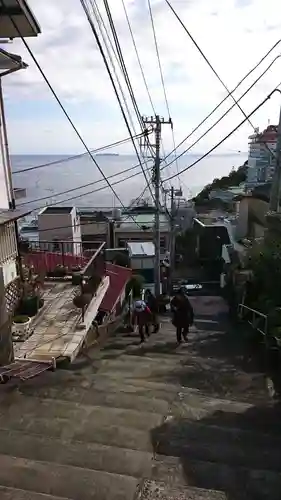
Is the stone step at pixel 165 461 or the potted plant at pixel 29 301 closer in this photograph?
the stone step at pixel 165 461

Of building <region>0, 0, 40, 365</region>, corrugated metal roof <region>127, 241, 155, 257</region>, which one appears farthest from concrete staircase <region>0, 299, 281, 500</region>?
corrugated metal roof <region>127, 241, 155, 257</region>

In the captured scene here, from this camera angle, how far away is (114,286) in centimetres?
1310

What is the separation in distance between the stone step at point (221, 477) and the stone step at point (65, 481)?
1.22 ft

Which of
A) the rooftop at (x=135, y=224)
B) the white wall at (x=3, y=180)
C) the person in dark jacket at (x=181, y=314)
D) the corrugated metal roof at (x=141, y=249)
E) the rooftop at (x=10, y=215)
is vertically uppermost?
the white wall at (x=3, y=180)

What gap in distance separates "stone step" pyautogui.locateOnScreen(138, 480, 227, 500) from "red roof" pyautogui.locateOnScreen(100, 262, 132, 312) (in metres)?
7.76

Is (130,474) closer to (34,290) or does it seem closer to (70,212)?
(34,290)

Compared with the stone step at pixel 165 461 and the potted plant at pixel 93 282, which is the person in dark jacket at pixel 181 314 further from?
the stone step at pixel 165 461

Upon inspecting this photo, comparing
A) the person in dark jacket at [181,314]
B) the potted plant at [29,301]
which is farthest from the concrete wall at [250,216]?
the potted plant at [29,301]

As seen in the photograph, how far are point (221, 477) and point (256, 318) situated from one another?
597cm

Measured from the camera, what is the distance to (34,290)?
8977 millimetres

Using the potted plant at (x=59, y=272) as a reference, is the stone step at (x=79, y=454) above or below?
below

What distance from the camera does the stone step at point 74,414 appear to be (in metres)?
5.22

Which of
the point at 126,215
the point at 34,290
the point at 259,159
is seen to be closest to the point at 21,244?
the point at 34,290

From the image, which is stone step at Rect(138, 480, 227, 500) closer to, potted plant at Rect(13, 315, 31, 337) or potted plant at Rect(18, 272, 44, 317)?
potted plant at Rect(13, 315, 31, 337)
